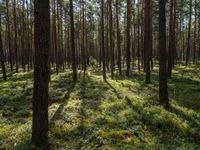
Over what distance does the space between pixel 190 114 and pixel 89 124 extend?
4.31m

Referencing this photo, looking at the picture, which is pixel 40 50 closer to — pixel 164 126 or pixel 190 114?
pixel 164 126

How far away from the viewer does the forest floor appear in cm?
883

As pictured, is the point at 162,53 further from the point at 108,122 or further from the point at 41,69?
the point at 41,69

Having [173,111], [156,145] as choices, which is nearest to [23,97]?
[173,111]

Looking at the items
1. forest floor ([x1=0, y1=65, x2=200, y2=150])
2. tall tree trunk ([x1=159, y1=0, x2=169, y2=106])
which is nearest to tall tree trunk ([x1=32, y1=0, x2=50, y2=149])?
forest floor ([x1=0, y1=65, x2=200, y2=150])

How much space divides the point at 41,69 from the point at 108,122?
150 inches

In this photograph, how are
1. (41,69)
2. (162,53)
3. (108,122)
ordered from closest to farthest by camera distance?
1. (41,69)
2. (108,122)
3. (162,53)

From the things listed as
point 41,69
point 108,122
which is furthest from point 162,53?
point 41,69

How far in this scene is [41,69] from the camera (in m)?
7.88

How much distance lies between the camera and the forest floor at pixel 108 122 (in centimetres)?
883

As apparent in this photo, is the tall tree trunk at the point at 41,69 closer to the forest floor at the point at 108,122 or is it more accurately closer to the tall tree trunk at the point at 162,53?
the forest floor at the point at 108,122

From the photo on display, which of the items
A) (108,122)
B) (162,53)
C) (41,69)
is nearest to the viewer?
(41,69)

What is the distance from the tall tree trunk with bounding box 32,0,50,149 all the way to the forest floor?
0.58 m

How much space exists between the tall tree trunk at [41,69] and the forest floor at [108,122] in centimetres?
58
